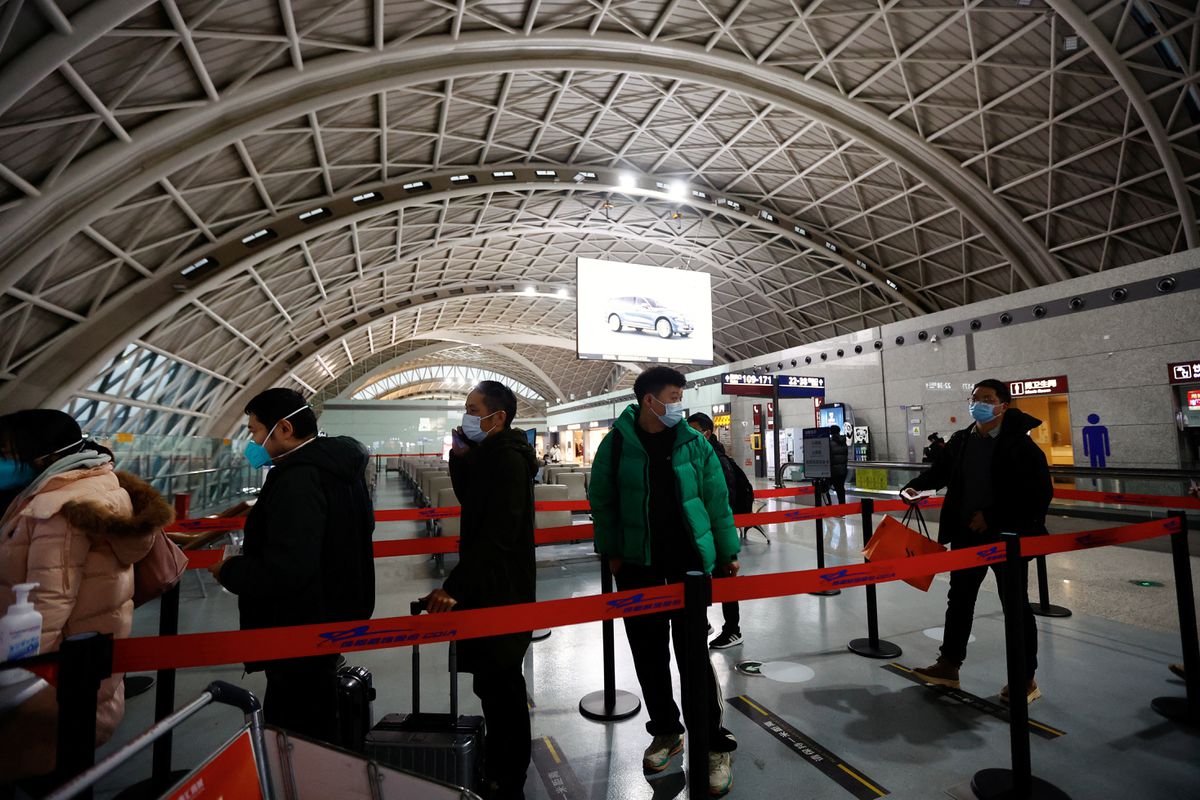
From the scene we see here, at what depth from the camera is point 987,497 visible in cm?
343

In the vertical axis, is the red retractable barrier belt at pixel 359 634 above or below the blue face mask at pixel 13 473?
below

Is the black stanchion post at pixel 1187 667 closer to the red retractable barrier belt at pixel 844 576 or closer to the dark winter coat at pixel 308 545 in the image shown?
the red retractable barrier belt at pixel 844 576

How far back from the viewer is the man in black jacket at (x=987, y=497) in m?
3.29

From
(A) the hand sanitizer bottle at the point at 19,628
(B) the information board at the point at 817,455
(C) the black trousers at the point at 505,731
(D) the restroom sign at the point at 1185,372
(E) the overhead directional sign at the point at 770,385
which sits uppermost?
(E) the overhead directional sign at the point at 770,385

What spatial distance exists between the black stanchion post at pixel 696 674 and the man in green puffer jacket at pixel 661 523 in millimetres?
454

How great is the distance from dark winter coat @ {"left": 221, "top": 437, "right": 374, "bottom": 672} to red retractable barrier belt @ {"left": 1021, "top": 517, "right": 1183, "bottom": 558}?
3413mm

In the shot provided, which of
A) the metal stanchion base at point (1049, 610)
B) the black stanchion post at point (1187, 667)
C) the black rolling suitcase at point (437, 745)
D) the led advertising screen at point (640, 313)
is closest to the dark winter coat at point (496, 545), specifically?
the black rolling suitcase at point (437, 745)

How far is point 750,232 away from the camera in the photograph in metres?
28.9

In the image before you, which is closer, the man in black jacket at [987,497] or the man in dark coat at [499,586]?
the man in dark coat at [499,586]

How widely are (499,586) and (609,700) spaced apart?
1.63 metres

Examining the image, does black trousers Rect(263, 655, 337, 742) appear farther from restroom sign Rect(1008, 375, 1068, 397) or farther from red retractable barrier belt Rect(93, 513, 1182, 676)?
restroom sign Rect(1008, 375, 1068, 397)

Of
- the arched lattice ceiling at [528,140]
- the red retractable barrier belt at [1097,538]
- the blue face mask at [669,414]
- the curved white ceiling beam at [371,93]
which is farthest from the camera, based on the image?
the curved white ceiling beam at [371,93]

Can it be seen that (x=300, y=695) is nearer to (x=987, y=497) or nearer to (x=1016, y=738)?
(x=1016, y=738)

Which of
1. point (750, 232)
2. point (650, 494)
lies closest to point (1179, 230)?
point (750, 232)
